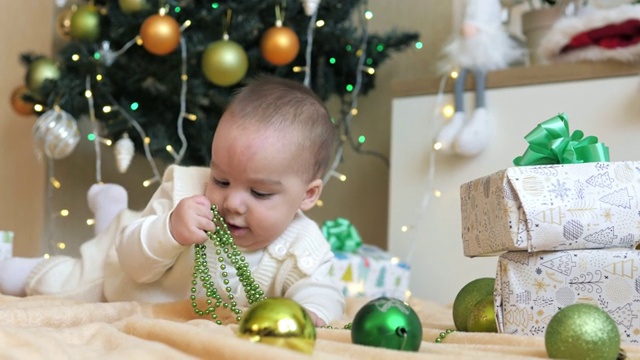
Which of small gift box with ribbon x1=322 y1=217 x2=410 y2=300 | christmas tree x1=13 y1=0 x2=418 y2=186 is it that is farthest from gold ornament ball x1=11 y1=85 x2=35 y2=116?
small gift box with ribbon x1=322 y1=217 x2=410 y2=300

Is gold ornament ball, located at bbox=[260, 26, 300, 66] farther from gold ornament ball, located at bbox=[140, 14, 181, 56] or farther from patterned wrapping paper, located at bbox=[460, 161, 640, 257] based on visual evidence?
patterned wrapping paper, located at bbox=[460, 161, 640, 257]

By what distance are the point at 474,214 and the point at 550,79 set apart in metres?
0.86

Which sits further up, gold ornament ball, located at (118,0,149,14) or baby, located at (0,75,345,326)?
gold ornament ball, located at (118,0,149,14)

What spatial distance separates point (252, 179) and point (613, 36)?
1.02 m

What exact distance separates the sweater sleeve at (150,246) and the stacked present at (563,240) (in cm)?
47

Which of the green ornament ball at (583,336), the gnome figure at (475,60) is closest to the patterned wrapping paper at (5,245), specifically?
the gnome figure at (475,60)

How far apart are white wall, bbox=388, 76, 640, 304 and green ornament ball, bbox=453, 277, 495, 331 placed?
680 millimetres

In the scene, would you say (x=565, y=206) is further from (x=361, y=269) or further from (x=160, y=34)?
(x=160, y=34)

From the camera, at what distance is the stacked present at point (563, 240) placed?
104 centimetres

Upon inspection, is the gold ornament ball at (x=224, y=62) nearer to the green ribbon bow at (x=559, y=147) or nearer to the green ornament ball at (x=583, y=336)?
the green ribbon bow at (x=559, y=147)

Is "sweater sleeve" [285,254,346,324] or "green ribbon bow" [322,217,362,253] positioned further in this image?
"green ribbon bow" [322,217,362,253]

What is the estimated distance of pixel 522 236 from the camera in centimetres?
104

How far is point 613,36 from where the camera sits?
179 centimetres

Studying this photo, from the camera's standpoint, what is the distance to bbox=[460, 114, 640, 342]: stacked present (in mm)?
1035
